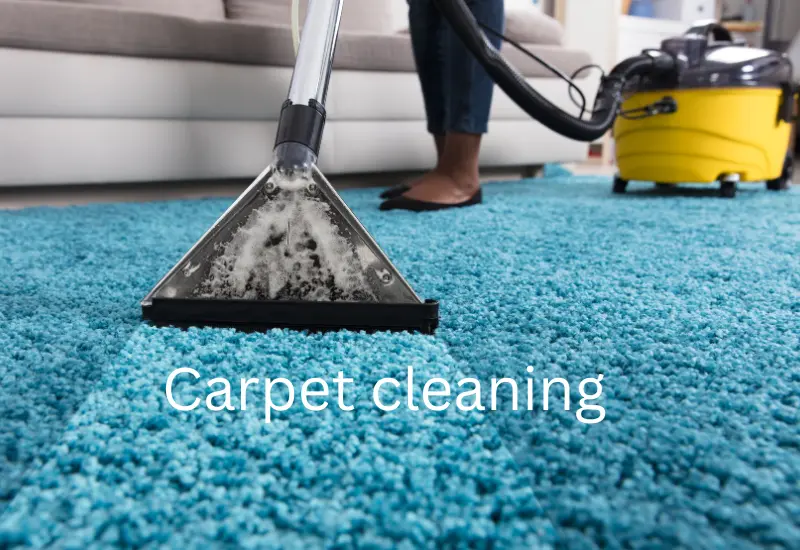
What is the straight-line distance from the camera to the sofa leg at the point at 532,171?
7.34ft

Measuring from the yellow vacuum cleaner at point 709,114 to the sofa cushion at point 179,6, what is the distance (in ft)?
3.78

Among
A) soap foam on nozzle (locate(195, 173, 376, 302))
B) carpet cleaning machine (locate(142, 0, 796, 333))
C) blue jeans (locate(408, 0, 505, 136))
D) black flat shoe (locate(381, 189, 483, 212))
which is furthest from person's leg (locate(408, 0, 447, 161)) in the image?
soap foam on nozzle (locate(195, 173, 376, 302))

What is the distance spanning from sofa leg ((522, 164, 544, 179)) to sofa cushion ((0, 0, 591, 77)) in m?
0.67

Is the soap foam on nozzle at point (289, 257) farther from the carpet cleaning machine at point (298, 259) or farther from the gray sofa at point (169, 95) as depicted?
the gray sofa at point (169, 95)

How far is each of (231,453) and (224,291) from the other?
8.4 inches

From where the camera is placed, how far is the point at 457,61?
1.21 metres

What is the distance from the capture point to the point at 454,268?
0.76 m

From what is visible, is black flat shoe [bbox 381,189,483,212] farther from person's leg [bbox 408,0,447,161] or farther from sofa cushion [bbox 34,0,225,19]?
sofa cushion [bbox 34,0,225,19]

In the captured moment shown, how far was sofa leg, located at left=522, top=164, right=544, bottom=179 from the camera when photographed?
2.24 metres

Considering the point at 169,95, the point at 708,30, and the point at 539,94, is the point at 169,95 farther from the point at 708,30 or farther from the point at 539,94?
the point at 708,30

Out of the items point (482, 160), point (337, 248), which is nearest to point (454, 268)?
point (337, 248)

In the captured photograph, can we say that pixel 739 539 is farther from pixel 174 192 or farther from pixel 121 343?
pixel 174 192

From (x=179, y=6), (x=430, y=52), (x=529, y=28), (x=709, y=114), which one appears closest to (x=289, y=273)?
(x=430, y=52)

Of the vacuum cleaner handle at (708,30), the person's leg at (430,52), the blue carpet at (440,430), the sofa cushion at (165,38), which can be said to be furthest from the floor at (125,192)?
the vacuum cleaner handle at (708,30)
